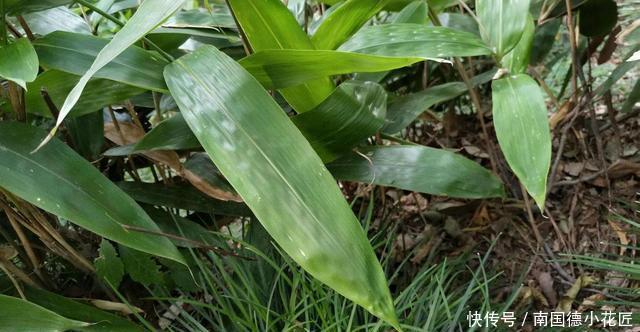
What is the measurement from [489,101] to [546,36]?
177 millimetres

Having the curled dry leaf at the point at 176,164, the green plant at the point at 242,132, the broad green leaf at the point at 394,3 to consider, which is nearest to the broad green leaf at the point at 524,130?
the green plant at the point at 242,132

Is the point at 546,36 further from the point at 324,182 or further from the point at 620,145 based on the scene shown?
the point at 324,182

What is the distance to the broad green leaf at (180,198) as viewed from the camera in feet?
2.68

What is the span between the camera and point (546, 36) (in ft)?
3.51

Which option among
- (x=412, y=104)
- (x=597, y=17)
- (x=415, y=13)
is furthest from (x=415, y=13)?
(x=597, y=17)

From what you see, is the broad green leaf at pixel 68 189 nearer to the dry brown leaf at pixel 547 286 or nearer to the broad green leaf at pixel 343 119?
the broad green leaf at pixel 343 119

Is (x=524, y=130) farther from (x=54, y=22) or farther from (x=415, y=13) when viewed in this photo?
(x=54, y=22)

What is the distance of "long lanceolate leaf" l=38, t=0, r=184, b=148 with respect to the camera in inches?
18.4

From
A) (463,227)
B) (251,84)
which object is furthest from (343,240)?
(463,227)

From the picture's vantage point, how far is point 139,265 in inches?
29.4

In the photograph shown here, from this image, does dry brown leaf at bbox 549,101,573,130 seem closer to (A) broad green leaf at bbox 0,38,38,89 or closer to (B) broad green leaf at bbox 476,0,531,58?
(B) broad green leaf at bbox 476,0,531,58

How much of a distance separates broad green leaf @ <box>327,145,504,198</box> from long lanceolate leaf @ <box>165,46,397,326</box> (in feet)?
0.84

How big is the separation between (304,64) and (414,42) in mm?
154

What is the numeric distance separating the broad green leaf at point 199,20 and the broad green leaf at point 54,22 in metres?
0.11
